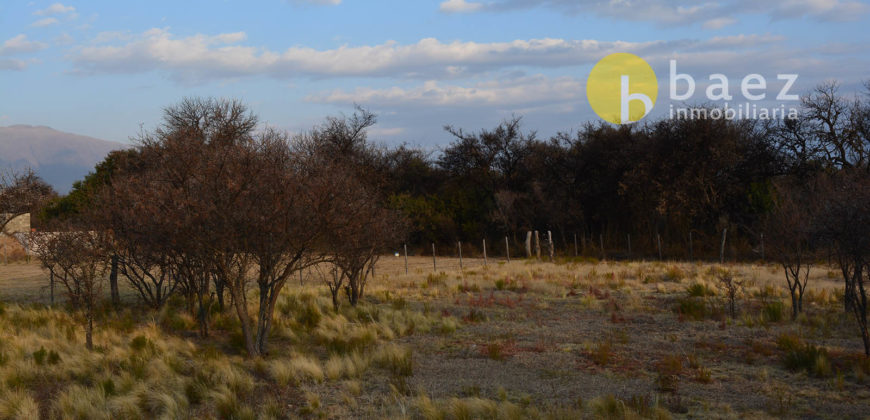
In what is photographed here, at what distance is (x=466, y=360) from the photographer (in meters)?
10.5

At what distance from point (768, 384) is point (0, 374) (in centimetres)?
1105

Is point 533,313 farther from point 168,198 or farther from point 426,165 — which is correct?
point 426,165

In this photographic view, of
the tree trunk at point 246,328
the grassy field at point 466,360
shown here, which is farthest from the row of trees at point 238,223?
the grassy field at point 466,360

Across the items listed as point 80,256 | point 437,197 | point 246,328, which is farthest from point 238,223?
point 437,197

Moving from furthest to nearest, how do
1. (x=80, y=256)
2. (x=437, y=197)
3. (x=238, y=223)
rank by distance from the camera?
1. (x=437, y=197)
2. (x=80, y=256)
3. (x=238, y=223)

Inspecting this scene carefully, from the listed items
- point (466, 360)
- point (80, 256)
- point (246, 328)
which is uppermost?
point (80, 256)

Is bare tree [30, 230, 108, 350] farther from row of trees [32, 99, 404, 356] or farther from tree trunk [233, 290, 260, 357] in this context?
tree trunk [233, 290, 260, 357]

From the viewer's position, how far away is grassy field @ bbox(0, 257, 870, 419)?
806 cm

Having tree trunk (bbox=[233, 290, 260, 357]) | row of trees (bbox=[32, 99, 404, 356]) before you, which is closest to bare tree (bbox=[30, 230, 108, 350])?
row of trees (bbox=[32, 99, 404, 356])

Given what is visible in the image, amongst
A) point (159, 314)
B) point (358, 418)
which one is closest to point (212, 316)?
point (159, 314)

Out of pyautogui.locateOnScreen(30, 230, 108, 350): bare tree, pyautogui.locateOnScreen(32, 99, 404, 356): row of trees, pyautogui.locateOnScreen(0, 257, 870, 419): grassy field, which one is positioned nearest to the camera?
pyautogui.locateOnScreen(0, 257, 870, 419): grassy field

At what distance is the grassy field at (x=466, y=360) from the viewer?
8.06 meters

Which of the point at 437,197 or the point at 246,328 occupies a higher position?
the point at 437,197

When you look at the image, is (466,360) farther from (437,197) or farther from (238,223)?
(437,197)
